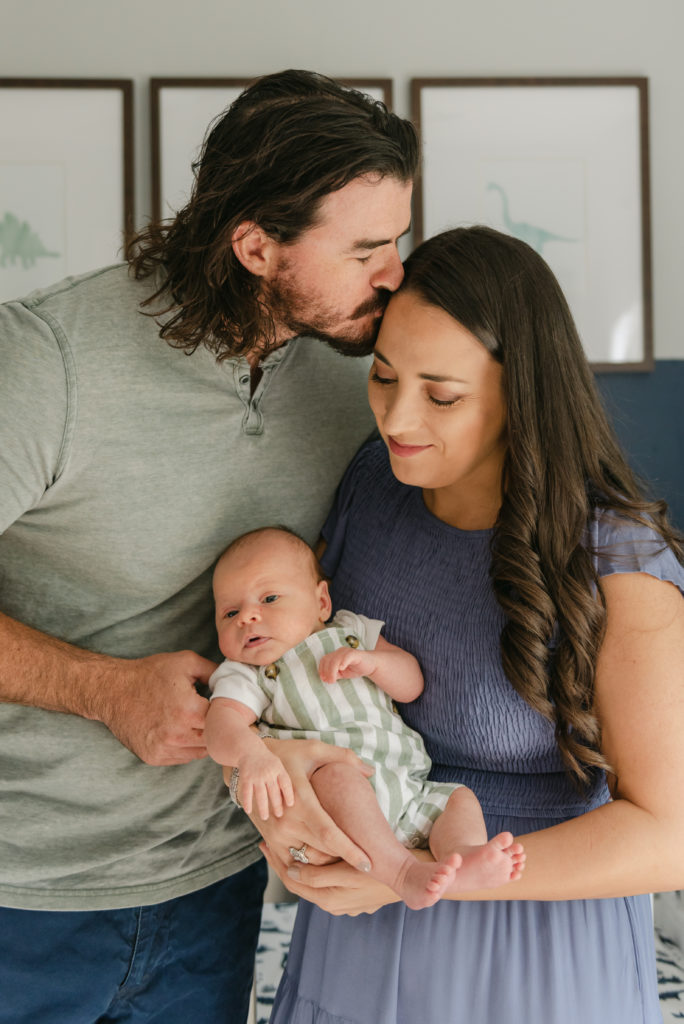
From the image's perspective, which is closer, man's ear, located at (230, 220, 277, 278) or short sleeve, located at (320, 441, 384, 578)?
man's ear, located at (230, 220, 277, 278)

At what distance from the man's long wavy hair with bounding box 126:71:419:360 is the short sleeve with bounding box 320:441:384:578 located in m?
0.25

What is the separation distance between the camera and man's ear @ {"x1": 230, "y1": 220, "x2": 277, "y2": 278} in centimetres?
143

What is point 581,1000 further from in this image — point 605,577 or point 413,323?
point 413,323

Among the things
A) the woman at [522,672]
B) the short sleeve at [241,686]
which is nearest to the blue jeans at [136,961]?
the woman at [522,672]

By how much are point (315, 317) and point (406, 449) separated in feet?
0.86

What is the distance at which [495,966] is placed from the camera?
1258 millimetres

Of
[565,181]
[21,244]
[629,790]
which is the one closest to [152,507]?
[629,790]

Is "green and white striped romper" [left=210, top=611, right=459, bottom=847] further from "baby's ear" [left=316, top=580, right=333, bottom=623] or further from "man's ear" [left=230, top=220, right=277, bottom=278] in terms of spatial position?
"man's ear" [left=230, top=220, right=277, bottom=278]

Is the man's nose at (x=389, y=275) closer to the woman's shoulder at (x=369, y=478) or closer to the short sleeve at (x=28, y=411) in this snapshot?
the woman's shoulder at (x=369, y=478)

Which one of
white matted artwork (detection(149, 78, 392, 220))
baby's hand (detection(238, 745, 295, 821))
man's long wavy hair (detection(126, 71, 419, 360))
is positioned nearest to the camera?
baby's hand (detection(238, 745, 295, 821))

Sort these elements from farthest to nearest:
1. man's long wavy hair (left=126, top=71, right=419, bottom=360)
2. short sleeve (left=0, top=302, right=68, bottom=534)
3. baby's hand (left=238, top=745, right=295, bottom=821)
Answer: man's long wavy hair (left=126, top=71, right=419, bottom=360) → short sleeve (left=0, top=302, right=68, bottom=534) → baby's hand (left=238, top=745, right=295, bottom=821)

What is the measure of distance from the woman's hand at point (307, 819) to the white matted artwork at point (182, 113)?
1.90 metres

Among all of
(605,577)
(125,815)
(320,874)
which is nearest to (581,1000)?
(320,874)

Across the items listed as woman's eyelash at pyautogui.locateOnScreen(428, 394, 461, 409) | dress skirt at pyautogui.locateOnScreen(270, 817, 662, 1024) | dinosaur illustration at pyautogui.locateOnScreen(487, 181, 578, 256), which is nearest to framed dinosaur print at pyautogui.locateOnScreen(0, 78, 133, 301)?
dinosaur illustration at pyautogui.locateOnScreen(487, 181, 578, 256)
